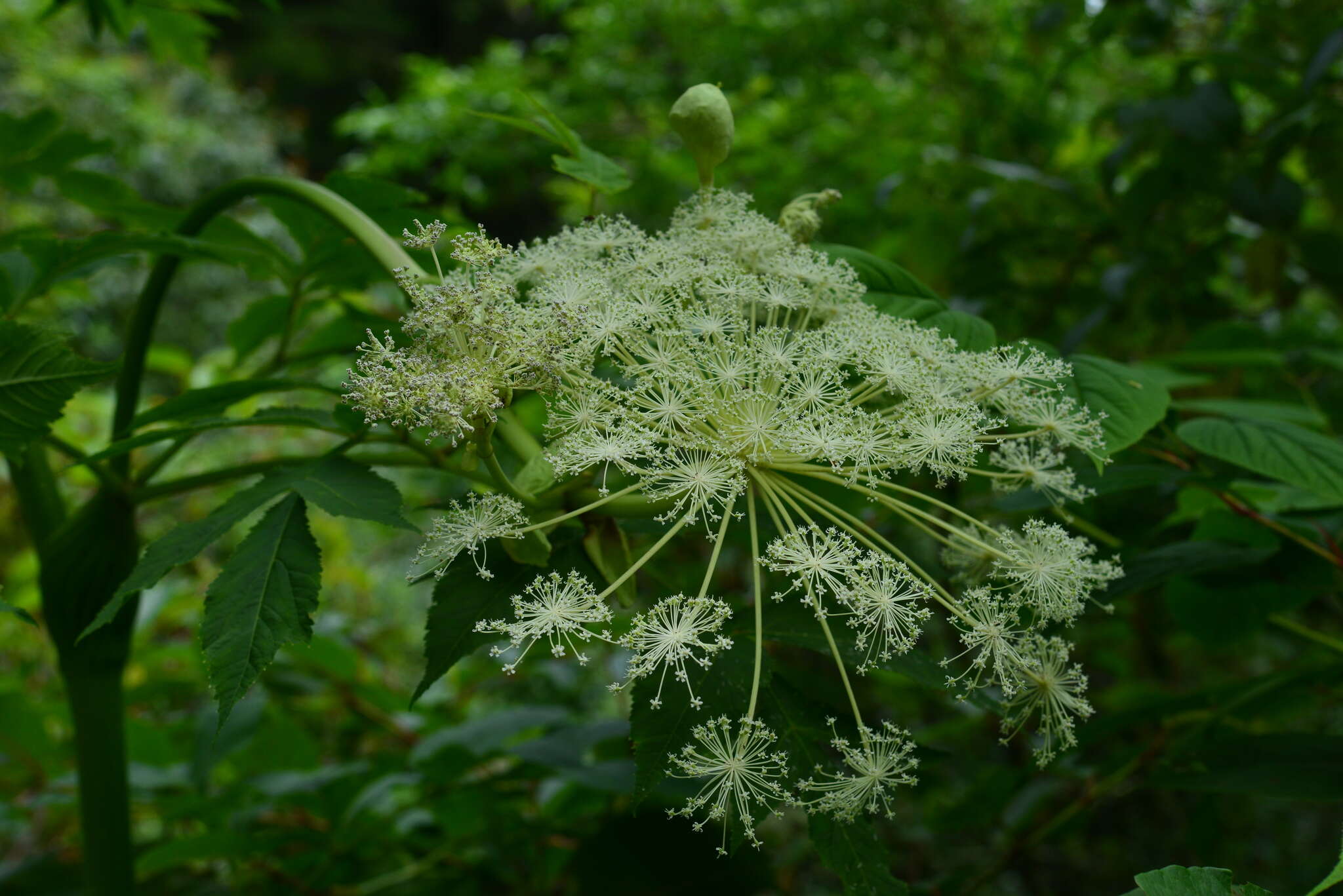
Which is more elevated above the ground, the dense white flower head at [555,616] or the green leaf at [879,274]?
the green leaf at [879,274]

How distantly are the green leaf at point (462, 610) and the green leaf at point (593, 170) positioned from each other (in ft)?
1.26

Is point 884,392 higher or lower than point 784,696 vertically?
higher

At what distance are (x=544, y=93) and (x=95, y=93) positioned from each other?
5251 mm

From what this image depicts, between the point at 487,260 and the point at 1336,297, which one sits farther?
the point at 1336,297

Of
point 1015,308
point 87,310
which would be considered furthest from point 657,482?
point 87,310

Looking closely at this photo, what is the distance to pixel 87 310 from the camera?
25.3 ft

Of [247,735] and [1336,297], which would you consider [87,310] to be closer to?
[247,735]

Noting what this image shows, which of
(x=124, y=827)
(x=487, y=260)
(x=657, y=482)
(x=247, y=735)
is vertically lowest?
(x=247, y=735)

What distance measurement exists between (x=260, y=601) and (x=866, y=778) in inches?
18.5

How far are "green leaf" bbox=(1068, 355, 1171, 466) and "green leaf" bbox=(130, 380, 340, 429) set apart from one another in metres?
0.69

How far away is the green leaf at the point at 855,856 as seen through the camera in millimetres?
663

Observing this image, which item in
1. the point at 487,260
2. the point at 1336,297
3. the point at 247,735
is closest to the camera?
the point at 487,260

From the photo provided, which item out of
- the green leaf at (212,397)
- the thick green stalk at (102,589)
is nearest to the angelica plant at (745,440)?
the green leaf at (212,397)

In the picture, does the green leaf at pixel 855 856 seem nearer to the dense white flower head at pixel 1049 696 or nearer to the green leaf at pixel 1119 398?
the dense white flower head at pixel 1049 696
